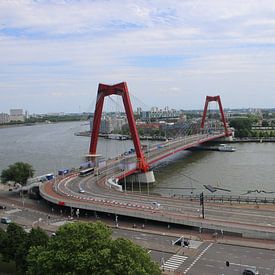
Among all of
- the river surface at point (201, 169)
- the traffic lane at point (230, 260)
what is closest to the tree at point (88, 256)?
the traffic lane at point (230, 260)

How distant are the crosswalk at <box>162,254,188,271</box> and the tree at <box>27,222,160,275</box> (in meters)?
3.60

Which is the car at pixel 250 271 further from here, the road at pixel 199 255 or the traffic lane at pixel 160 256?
the traffic lane at pixel 160 256

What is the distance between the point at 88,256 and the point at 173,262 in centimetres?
521

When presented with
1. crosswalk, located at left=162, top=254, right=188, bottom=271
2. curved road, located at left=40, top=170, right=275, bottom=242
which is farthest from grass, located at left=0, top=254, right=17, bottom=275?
curved road, located at left=40, top=170, right=275, bottom=242

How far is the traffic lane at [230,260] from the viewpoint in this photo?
15.2m

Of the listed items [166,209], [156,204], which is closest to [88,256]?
[166,209]

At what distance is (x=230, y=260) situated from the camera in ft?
52.7

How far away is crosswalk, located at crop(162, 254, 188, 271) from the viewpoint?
15797 millimetres

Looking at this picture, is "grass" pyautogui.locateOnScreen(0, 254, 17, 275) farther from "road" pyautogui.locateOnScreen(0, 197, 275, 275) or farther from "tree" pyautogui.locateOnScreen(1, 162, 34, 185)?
"tree" pyautogui.locateOnScreen(1, 162, 34, 185)

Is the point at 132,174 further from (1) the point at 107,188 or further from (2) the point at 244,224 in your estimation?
(2) the point at 244,224

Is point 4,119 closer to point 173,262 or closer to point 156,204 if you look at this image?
point 156,204

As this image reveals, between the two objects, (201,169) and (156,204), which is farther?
(201,169)

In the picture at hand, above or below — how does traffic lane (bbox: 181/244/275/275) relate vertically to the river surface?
below

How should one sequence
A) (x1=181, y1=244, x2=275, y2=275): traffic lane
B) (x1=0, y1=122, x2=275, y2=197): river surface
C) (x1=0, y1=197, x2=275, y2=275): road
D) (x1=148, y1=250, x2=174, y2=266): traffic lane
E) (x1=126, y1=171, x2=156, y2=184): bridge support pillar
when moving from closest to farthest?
(x1=181, y1=244, x2=275, y2=275): traffic lane → (x1=0, y1=197, x2=275, y2=275): road → (x1=148, y1=250, x2=174, y2=266): traffic lane → (x1=0, y1=122, x2=275, y2=197): river surface → (x1=126, y1=171, x2=156, y2=184): bridge support pillar
